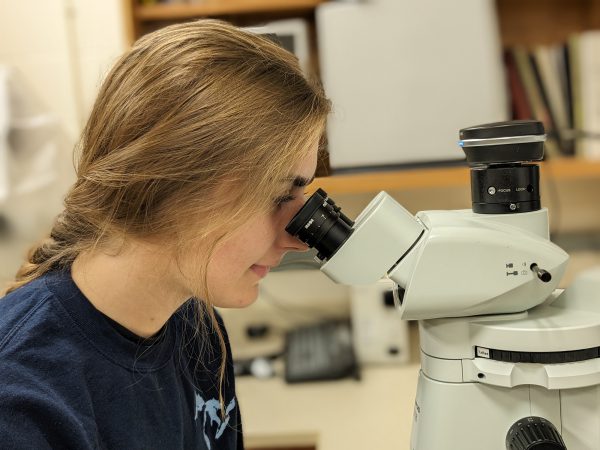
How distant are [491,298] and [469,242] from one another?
0.21 ft

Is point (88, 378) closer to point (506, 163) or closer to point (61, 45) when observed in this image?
point (506, 163)

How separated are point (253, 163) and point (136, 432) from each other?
1.22 ft

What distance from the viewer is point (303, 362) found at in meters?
1.65

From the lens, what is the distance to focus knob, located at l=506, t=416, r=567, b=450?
0.65m

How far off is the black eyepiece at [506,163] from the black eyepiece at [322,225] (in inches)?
6.0

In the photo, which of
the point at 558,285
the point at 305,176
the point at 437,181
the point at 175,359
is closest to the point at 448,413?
the point at 558,285

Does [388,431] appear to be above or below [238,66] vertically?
below

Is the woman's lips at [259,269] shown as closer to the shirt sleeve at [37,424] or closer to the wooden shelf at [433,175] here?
the shirt sleeve at [37,424]

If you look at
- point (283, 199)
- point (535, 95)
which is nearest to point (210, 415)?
point (283, 199)

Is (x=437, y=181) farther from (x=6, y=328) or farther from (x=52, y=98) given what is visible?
(x=52, y=98)

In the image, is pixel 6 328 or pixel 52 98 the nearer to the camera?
pixel 6 328

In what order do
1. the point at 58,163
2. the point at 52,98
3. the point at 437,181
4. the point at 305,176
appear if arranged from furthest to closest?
the point at 52,98 < the point at 58,163 < the point at 437,181 < the point at 305,176

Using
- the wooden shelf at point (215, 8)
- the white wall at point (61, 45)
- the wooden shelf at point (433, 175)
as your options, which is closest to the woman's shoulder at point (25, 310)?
the wooden shelf at point (433, 175)

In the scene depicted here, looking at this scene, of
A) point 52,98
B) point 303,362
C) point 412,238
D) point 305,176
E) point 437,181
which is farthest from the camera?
point 52,98
